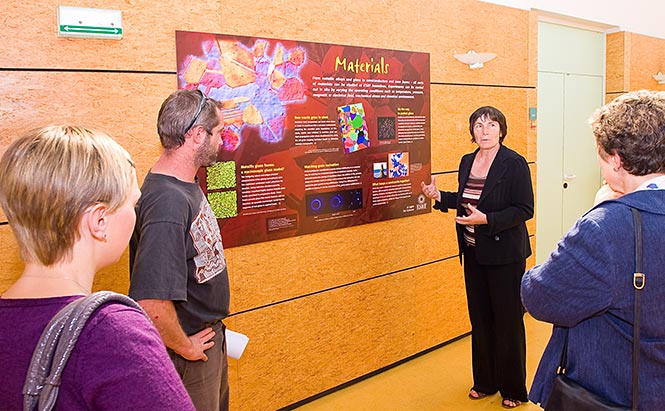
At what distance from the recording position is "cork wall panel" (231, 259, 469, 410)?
3.25 m

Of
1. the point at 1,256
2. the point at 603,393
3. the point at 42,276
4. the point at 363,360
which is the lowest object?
the point at 363,360

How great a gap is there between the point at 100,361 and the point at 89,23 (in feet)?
6.53

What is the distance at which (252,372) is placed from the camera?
3.21 metres

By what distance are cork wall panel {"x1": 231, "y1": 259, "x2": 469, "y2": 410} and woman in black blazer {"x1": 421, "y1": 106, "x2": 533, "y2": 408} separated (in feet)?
2.11

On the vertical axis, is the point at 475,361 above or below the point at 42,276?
below

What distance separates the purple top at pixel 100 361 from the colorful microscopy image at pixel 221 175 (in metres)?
1.94

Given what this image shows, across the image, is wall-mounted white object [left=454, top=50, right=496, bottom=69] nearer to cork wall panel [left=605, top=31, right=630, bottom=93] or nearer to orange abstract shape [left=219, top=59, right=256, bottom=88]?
orange abstract shape [left=219, top=59, right=256, bottom=88]

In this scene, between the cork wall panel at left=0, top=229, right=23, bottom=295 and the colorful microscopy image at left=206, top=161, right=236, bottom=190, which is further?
the colorful microscopy image at left=206, top=161, right=236, bottom=190

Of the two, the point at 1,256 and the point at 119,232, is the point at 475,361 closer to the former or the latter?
the point at 1,256

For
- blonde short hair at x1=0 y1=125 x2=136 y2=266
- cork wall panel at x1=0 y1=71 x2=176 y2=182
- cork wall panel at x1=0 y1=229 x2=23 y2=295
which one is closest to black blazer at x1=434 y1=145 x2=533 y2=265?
cork wall panel at x1=0 y1=71 x2=176 y2=182

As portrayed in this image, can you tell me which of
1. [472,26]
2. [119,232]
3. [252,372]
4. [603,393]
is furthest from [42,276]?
[472,26]

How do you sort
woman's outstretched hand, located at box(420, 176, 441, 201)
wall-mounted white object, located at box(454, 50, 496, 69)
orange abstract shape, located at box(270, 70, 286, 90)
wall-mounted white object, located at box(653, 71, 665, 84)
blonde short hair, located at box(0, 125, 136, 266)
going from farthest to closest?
wall-mounted white object, located at box(653, 71, 665, 84) < wall-mounted white object, located at box(454, 50, 496, 69) < woman's outstretched hand, located at box(420, 176, 441, 201) < orange abstract shape, located at box(270, 70, 286, 90) < blonde short hair, located at box(0, 125, 136, 266)

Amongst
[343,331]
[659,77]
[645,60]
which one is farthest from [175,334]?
[659,77]

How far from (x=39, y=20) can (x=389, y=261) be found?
8.21ft
